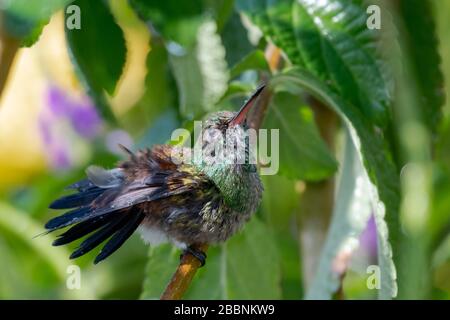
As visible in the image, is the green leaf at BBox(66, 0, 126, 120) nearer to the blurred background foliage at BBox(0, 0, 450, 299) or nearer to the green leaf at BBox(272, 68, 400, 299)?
the blurred background foliage at BBox(0, 0, 450, 299)

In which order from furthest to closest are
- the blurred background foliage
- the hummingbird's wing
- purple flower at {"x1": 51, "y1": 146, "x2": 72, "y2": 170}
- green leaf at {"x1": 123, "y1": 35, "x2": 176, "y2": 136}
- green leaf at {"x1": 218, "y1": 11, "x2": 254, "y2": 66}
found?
purple flower at {"x1": 51, "y1": 146, "x2": 72, "y2": 170}, green leaf at {"x1": 123, "y1": 35, "x2": 176, "y2": 136}, green leaf at {"x1": 218, "y1": 11, "x2": 254, "y2": 66}, the blurred background foliage, the hummingbird's wing

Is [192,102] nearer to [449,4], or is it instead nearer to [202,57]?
[202,57]

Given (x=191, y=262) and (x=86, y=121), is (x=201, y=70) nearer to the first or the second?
(x=191, y=262)

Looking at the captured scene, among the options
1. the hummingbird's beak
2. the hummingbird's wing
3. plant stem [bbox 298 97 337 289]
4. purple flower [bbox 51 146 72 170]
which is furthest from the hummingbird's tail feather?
purple flower [bbox 51 146 72 170]

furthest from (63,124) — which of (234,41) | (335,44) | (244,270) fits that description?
(335,44)

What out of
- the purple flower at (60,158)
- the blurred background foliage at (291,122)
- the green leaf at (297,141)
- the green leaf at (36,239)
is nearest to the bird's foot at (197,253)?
the blurred background foliage at (291,122)

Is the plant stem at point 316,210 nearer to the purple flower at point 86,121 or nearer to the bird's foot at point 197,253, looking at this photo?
the bird's foot at point 197,253

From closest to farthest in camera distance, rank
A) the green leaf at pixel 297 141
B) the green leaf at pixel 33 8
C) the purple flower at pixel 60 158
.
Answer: the green leaf at pixel 33 8, the green leaf at pixel 297 141, the purple flower at pixel 60 158
